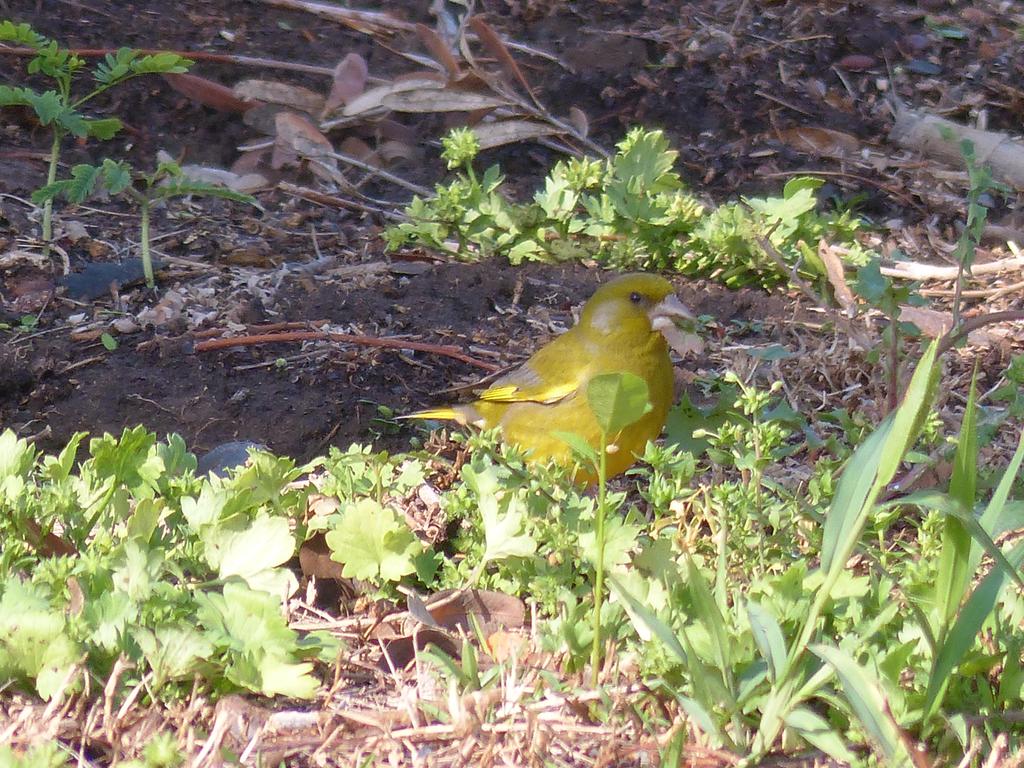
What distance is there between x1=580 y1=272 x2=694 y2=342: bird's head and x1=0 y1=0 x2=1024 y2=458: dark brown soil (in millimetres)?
484

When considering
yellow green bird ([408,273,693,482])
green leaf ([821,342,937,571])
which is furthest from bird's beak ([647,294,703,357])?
green leaf ([821,342,937,571])

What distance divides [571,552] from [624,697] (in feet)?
1.25

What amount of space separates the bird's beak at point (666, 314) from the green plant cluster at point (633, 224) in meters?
0.61

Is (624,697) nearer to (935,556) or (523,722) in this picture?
(523,722)

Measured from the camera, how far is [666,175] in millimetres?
4465

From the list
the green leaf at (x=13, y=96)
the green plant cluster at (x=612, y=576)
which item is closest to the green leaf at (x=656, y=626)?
the green plant cluster at (x=612, y=576)

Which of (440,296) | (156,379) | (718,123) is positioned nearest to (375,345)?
(440,296)

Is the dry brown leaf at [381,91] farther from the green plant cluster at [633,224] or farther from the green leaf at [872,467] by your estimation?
the green leaf at [872,467]

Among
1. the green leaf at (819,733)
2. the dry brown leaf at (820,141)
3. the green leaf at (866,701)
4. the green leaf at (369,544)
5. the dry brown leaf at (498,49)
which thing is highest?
the green leaf at (866,701)

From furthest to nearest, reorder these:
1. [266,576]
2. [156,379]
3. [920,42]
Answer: [920,42], [156,379], [266,576]

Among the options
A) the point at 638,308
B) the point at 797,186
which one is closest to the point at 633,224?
the point at 797,186

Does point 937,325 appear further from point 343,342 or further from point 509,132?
point 509,132

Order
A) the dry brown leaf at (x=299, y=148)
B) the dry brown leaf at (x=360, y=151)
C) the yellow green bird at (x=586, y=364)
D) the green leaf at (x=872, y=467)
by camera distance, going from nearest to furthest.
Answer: the green leaf at (x=872, y=467) < the yellow green bird at (x=586, y=364) < the dry brown leaf at (x=299, y=148) < the dry brown leaf at (x=360, y=151)

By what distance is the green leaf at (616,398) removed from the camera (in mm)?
2062
